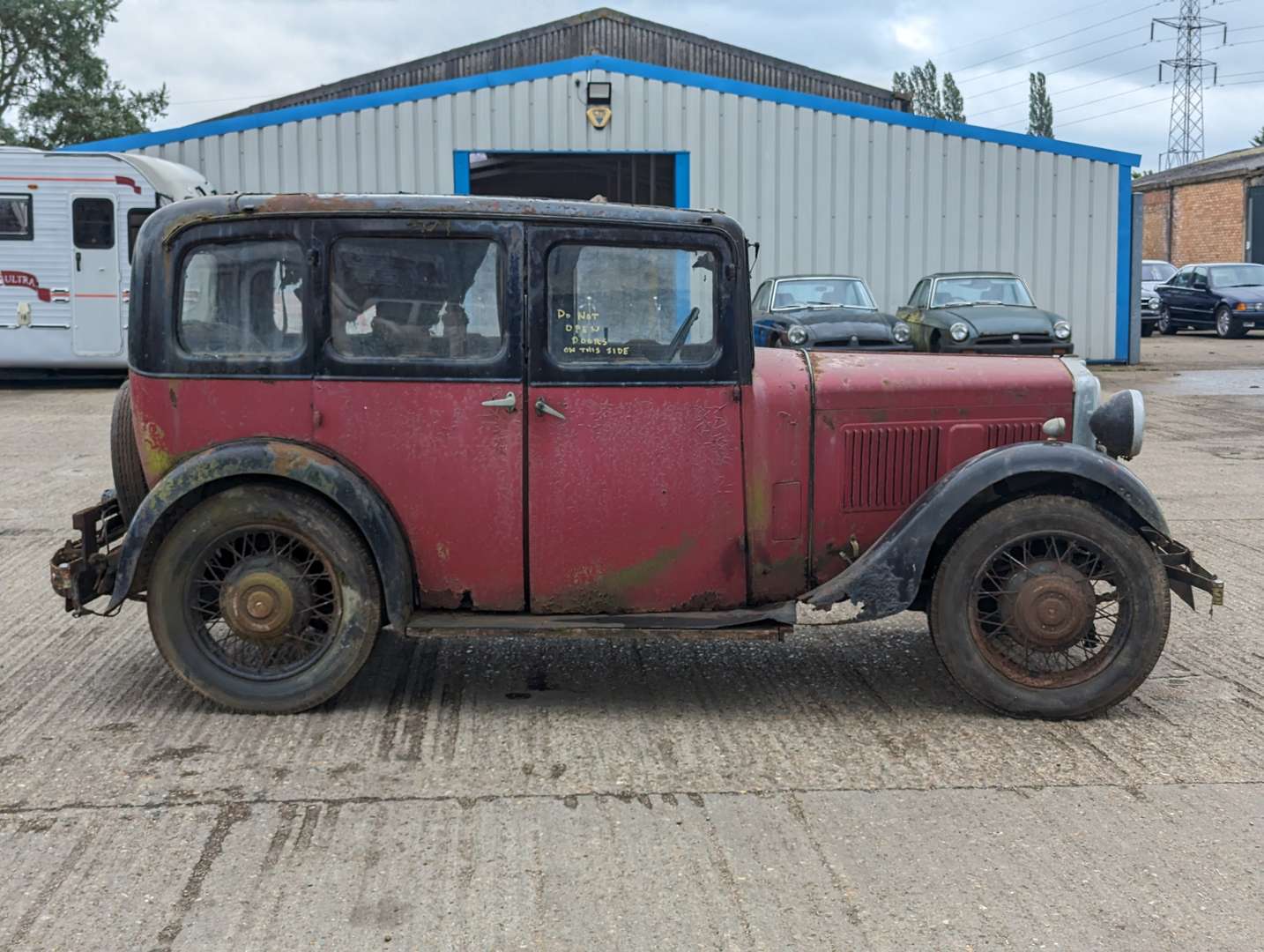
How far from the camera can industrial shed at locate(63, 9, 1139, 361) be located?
70.7 feet

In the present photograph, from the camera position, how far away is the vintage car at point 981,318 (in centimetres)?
1755

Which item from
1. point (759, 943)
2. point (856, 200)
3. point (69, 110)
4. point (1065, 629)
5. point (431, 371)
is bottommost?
point (759, 943)

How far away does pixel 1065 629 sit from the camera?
5.06 metres

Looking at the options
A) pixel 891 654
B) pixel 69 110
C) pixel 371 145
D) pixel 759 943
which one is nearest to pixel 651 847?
pixel 759 943

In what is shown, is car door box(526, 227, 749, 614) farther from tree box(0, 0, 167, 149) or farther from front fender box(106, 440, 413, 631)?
tree box(0, 0, 167, 149)

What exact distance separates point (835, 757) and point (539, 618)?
1.25 m

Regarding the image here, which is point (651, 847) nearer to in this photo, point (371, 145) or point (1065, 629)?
point (1065, 629)

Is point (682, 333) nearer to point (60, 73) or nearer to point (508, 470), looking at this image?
point (508, 470)

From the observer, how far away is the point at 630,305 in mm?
5223

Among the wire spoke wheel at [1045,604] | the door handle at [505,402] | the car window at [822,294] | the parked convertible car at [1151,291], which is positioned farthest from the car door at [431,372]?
the parked convertible car at [1151,291]

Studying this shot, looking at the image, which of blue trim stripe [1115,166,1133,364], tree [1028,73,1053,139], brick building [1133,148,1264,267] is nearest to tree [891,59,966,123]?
tree [1028,73,1053,139]

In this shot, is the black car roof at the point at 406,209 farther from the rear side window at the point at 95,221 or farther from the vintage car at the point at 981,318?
the rear side window at the point at 95,221

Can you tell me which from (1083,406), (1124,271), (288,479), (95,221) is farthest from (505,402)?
(1124,271)

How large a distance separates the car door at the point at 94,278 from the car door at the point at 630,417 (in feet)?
48.3
